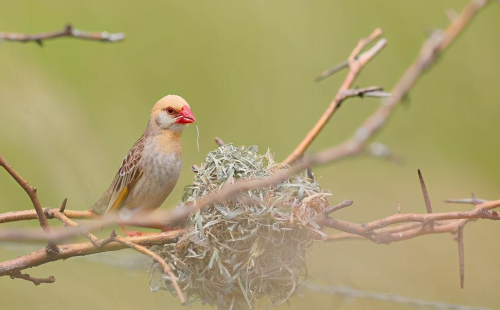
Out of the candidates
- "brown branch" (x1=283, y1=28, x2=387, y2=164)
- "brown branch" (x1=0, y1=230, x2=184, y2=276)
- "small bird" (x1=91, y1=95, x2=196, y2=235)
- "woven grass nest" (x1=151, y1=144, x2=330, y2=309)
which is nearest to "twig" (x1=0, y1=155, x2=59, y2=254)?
"brown branch" (x1=0, y1=230, x2=184, y2=276)

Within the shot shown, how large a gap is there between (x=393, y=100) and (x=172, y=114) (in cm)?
83

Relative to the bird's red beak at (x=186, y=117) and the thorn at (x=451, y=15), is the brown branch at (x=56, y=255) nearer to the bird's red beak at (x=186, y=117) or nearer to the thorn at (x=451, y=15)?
the bird's red beak at (x=186, y=117)

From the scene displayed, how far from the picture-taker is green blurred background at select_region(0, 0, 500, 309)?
5.67ft

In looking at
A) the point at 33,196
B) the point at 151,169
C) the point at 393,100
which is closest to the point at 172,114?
the point at 151,169

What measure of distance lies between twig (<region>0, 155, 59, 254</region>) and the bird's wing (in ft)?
1.41

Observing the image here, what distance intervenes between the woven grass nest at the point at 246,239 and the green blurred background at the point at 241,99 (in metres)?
0.71

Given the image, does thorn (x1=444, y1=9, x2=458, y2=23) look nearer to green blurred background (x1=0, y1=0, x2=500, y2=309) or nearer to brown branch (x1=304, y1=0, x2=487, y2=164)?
brown branch (x1=304, y1=0, x2=487, y2=164)

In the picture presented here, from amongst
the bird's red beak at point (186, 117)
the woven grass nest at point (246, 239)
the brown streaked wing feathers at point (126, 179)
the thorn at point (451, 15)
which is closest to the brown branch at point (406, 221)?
the woven grass nest at point (246, 239)

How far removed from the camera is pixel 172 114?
1178 millimetres

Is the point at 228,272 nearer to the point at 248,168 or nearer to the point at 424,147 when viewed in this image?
the point at 248,168

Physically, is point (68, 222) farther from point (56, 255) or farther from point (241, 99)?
point (241, 99)

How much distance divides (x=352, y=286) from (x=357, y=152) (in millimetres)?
1097

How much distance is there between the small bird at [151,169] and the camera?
1.22 meters

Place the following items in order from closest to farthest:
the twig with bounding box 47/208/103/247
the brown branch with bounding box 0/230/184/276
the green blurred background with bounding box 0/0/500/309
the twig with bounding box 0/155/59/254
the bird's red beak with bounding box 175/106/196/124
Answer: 1. the twig with bounding box 0/155/59/254
2. the twig with bounding box 47/208/103/247
3. the brown branch with bounding box 0/230/184/276
4. the bird's red beak with bounding box 175/106/196/124
5. the green blurred background with bounding box 0/0/500/309
